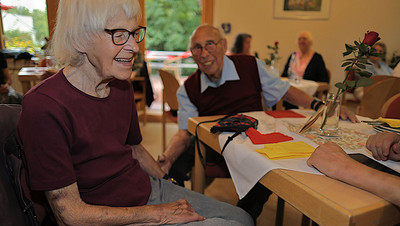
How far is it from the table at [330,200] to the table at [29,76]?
1.17 m

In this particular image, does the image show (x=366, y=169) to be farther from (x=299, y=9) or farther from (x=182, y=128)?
(x=299, y=9)

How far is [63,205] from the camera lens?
799mm

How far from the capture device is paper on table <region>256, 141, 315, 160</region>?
3.01ft

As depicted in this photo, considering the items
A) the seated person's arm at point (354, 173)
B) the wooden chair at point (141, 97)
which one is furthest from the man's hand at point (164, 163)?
the wooden chair at point (141, 97)

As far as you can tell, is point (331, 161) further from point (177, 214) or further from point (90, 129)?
point (90, 129)

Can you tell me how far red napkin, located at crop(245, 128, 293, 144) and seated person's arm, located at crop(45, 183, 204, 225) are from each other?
34 centimetres

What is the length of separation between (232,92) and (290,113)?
1.34 ft

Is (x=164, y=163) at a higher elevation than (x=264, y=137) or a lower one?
lower

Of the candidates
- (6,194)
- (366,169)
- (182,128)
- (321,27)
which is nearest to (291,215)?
(182,128)

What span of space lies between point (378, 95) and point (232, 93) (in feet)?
3.35

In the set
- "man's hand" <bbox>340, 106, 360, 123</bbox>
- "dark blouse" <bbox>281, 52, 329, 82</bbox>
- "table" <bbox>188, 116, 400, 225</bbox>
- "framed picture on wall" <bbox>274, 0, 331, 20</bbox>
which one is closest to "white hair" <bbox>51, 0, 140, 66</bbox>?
"table" <bbox>188, 116, 400, 225</bbox>

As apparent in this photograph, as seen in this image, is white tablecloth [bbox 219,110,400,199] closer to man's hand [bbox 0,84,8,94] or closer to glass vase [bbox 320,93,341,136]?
glass vase [bbox 320,93,341,136]

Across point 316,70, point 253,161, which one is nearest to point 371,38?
point 253,161

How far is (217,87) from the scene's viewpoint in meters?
1.76
